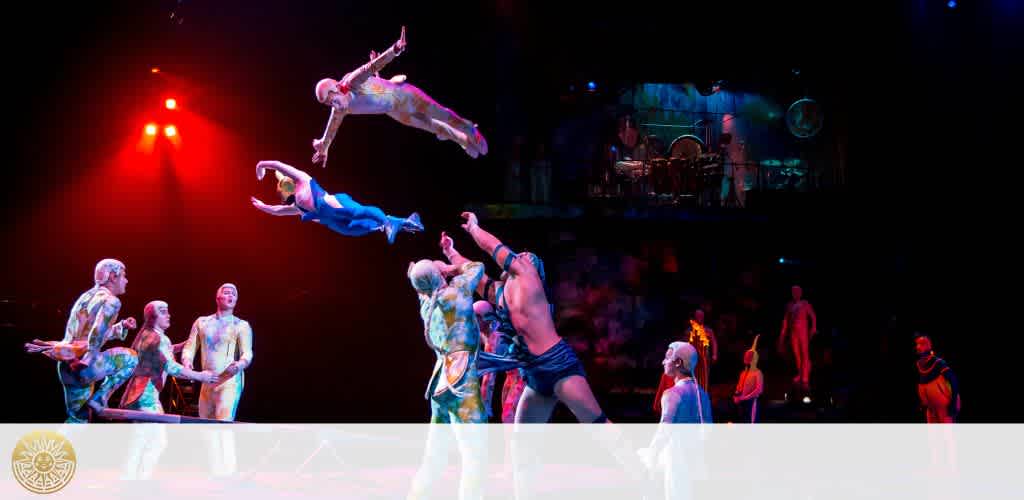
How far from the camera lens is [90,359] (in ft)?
20.7

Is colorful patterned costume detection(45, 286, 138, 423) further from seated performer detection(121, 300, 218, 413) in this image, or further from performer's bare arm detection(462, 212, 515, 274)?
performer's bare arm detection(462, 212, 515, 274)

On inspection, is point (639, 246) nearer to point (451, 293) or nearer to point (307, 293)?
point (307, 293)

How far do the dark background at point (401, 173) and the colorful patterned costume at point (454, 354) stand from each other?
390 cm

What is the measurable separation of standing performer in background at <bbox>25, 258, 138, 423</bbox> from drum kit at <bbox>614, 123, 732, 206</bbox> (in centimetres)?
649

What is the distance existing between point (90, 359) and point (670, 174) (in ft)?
23.5

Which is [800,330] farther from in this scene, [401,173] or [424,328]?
[424,328]

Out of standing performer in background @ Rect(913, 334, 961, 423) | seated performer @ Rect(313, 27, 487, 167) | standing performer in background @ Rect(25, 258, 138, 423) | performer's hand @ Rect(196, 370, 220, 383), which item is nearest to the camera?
standing performer in background @ Rect(25, 258, 138, 423)

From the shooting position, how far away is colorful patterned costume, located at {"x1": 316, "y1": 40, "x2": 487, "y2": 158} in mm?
6422

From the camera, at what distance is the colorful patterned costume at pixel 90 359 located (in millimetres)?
6316

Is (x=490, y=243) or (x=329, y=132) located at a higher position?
(x=329, y=132)

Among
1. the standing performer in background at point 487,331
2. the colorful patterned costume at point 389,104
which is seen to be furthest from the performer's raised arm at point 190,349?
the standing performer in background at point 487,331

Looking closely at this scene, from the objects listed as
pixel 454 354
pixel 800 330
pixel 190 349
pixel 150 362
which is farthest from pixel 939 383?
pixel 150 362

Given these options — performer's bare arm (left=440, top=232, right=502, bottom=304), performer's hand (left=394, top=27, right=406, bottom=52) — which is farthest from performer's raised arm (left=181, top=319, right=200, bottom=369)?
performer's hand (left=394, top=27, right=406, bottom=52)
